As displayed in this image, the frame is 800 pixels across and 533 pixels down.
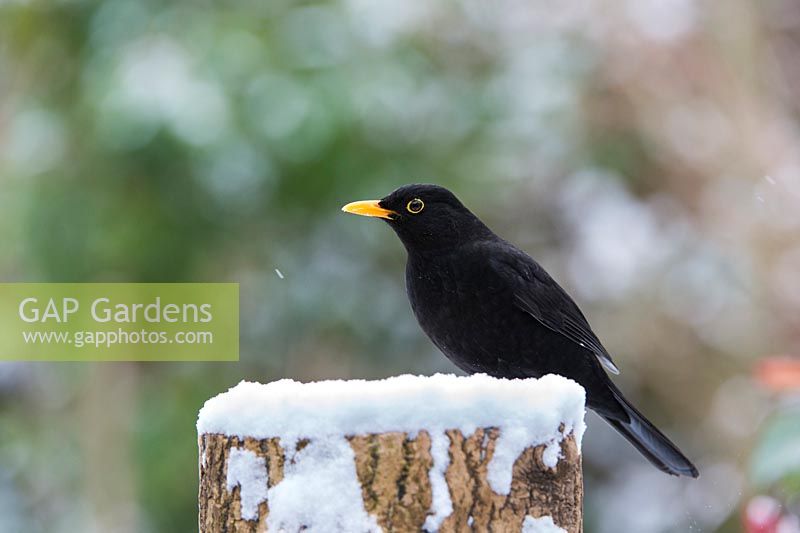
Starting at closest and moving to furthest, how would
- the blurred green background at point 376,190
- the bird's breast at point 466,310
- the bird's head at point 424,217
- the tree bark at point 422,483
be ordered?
the tree bark at point 422,483
the bird's breast at point 466,310
the bird's head at point 424,217
the blurred green background at point 376,190

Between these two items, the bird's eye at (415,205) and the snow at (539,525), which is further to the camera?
the bird's eye at (415,205)

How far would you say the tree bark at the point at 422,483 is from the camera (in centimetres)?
157

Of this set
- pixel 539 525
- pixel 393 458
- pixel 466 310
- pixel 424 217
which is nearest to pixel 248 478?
pixel 393 458

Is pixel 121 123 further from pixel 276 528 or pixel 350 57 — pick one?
pixel 276 528

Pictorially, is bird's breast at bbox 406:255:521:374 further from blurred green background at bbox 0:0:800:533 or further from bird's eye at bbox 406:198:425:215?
blurred green background at bbox 0:0:800:533

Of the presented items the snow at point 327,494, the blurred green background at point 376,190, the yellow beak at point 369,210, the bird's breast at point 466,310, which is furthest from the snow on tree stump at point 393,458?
the blurred green background at point 376,190

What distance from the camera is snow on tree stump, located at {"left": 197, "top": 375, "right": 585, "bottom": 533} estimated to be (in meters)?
1.57

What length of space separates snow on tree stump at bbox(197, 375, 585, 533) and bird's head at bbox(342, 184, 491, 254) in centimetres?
102

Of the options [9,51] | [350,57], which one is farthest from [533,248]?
[9,51]

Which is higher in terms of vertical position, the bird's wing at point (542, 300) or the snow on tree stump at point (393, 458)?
the bird's wing at point (542, 300)

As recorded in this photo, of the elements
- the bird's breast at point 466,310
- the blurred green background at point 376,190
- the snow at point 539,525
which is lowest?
the snow at point 539,525

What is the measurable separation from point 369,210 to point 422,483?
1.17 meters

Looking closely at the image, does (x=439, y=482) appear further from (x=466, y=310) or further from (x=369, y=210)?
(x=369, y=210)

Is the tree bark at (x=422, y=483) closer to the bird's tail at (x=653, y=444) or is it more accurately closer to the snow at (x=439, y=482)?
the snow at (x=439, y=482)
